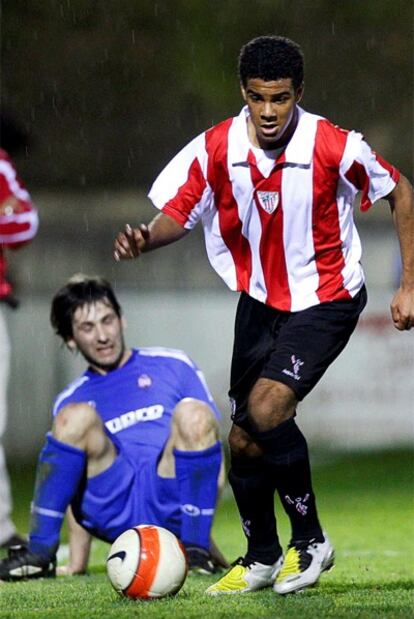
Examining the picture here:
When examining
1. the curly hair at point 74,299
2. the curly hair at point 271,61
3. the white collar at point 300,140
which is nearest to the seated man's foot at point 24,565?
the curly hair at point 74,299

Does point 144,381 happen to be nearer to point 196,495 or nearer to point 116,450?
point 116,450

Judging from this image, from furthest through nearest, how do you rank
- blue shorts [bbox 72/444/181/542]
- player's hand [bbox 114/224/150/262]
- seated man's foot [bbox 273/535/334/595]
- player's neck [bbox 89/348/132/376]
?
player's neck [bbox 89/348/132/376], blue shorts [bbox 72/444/181/542], seated man's foot [bbox 273/535/334/595], player's hand [bbox 114/224/150/262]

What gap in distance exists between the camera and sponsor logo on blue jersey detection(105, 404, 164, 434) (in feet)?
25.5

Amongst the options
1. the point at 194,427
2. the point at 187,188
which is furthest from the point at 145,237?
the point at 194,427

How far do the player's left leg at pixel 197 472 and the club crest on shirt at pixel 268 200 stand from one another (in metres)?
1.53

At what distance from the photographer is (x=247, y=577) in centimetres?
629

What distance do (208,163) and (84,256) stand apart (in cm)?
1303

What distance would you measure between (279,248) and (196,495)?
1.66 meters

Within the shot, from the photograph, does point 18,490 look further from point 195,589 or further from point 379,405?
point 195,589

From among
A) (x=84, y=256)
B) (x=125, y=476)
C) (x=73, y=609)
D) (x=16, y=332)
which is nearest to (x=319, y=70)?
(x=84, y=256)

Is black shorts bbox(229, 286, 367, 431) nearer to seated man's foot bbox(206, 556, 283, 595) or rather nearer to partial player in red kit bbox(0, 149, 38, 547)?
seated man's foot bbox(206, 556, 283, 595)

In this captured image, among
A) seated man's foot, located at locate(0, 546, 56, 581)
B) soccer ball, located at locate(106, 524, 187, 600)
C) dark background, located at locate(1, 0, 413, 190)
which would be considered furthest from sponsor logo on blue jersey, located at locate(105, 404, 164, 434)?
dark background, located at locate(1, 0, 413, 190)

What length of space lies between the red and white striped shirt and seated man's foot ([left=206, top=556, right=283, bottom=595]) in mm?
1058

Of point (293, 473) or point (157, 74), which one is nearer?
point (293, 473)
